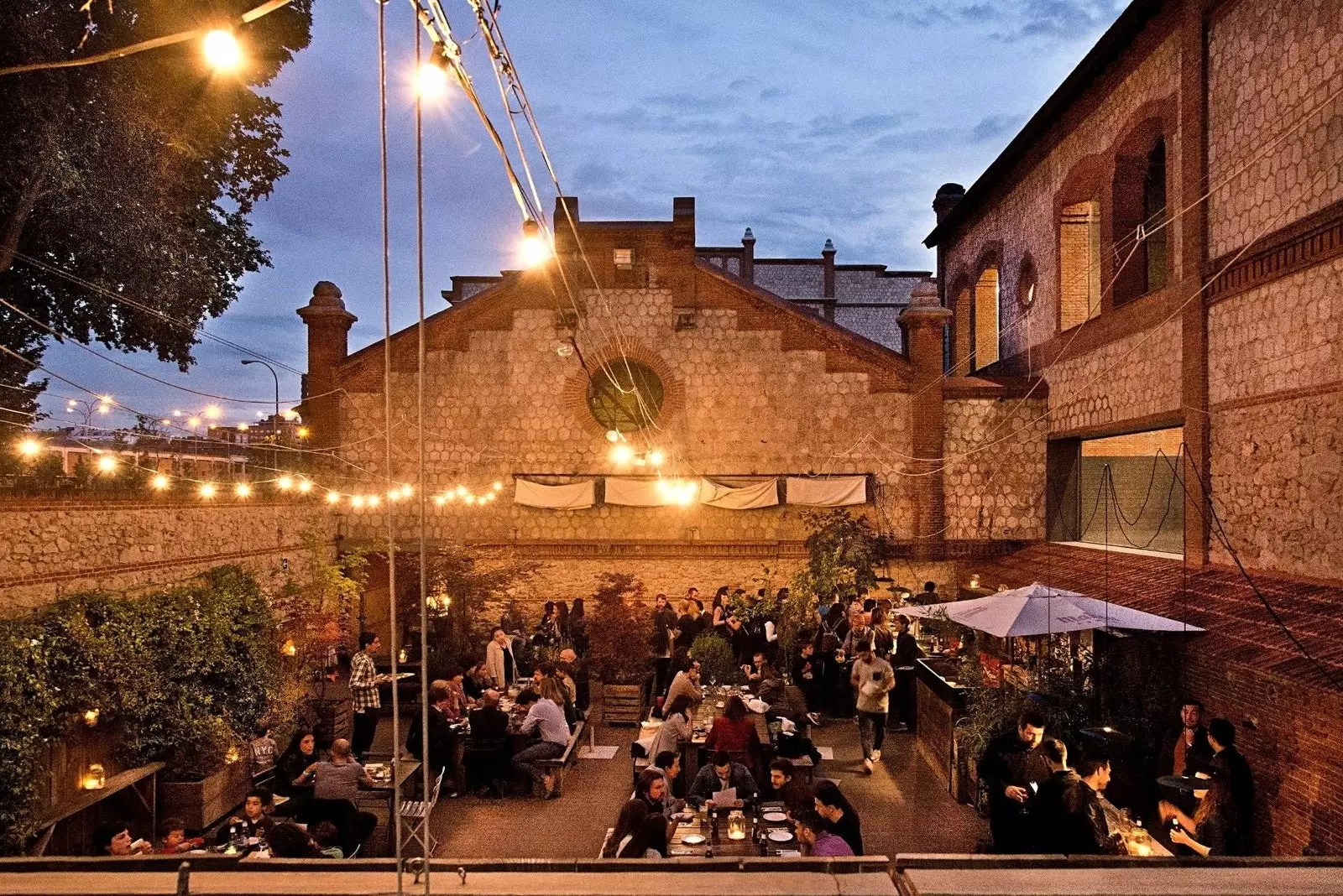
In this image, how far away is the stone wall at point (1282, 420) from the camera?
8.13 metres

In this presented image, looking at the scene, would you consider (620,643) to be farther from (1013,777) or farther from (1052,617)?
(1013,777)

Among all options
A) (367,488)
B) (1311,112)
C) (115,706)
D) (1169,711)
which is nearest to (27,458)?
(115,706)

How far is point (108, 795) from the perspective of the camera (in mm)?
8016

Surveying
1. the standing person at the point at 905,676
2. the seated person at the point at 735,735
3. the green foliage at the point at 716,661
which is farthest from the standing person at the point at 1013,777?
the green foliage at the point at 716,661

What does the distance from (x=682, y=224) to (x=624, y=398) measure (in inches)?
149

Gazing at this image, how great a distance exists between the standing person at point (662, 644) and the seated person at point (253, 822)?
6649mm

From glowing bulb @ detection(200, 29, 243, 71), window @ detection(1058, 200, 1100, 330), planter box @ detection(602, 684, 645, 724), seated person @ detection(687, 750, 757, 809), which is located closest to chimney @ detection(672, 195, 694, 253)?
window @ detection(1058, 200, 1100, 330)

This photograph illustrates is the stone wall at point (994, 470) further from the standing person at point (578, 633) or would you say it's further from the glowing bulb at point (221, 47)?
the glowing bulb at point (221, 47)

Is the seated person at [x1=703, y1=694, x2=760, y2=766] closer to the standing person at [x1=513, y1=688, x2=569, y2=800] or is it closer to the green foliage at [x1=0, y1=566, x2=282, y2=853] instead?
the standing person at [x1=513, y1=688, x2=569, y2=800]

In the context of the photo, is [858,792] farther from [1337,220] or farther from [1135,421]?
[1337,220]

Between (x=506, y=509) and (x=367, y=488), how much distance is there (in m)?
2.91

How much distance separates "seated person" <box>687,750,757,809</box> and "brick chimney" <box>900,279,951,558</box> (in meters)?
9.82

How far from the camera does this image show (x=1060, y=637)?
11.7 meters

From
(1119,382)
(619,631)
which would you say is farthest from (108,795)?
(1119,382)
